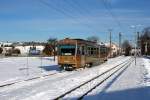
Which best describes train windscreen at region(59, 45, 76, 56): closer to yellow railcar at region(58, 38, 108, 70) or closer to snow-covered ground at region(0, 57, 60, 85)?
yellow railcar at region(58, 38, 108, 70)

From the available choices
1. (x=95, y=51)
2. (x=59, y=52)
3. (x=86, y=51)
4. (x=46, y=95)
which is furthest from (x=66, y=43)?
(x=46, y=95)

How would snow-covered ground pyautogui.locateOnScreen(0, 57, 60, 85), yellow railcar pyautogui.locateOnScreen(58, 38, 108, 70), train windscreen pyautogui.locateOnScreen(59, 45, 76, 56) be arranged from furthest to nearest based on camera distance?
train windscreen pyautogui.locateOnScreen(59, 45, 76, 56), yellow railcar pyautogui.locateOnScreen(58, 38, 108, 70), snow-covered ground pyautogui.locateOnScreen(0, 57, 60, 85)

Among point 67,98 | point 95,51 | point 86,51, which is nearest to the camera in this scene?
point 67,98

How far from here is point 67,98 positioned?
1423 centimetres

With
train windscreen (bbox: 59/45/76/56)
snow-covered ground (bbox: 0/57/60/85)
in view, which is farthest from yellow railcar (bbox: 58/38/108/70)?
snow-covered ground (bbox: 0/57/60/85)

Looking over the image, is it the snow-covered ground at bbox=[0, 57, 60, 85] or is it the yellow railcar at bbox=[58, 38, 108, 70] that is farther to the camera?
the yellow railcar at bbox=[58, 38, 108, 70]

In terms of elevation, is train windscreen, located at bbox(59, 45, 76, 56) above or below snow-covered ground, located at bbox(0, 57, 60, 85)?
above

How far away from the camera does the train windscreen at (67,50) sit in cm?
3594

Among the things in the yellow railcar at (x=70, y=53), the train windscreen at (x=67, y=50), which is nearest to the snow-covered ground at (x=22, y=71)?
the yellow railcar at (x=70, y=53)

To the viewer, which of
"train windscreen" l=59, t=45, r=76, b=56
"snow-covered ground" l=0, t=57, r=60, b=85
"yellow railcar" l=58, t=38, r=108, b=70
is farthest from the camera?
"train windscreen" l=59, t=45, r=76, b=56

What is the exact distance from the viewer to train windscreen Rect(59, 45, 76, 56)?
118ft

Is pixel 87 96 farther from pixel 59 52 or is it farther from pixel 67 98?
pixel 59 52

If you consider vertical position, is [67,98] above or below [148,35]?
below

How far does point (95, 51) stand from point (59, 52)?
1051 cm
